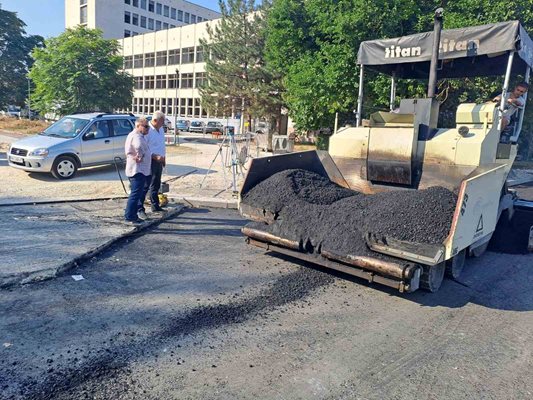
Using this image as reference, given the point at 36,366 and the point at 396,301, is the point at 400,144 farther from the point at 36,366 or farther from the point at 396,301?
the point at 36,366

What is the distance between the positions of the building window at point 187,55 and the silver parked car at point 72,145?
44492 mm

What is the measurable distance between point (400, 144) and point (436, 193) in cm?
106

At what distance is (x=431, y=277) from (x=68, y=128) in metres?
10.9

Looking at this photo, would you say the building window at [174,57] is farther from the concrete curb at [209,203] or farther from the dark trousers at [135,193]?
the dark trousers at [135,193]

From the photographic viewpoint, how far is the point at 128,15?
7362cm

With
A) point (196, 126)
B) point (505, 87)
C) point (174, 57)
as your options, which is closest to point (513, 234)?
point (505, 87)

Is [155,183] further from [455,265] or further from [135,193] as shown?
[455,265]

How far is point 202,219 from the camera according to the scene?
7.77 m

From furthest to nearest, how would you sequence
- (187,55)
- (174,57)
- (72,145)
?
(174,57) < (187,55) < (72,145)

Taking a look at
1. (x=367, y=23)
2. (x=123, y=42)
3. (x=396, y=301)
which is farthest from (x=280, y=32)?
(x=123, y=42)

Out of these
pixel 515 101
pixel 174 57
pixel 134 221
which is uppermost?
pixel 174 57

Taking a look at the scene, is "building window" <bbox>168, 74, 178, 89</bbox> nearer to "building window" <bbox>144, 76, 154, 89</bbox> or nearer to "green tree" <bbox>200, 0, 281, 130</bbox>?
"building window" <bbox>144, 76, 154, 89</bbox>

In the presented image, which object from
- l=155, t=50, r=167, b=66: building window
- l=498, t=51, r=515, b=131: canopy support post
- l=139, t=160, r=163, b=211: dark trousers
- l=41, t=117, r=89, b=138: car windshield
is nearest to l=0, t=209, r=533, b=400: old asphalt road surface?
l=498, t=51, r=515, b=131: canopy support post

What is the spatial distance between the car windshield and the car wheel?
0.80 meters
